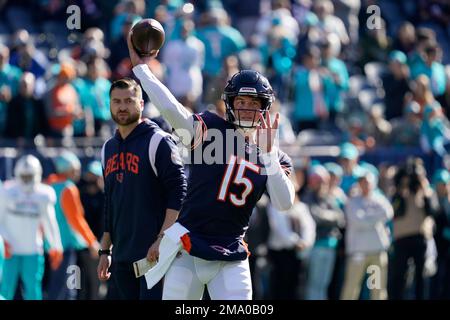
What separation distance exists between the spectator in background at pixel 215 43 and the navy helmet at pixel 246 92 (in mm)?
7673

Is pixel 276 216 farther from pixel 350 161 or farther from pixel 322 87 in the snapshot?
pixel 322 87

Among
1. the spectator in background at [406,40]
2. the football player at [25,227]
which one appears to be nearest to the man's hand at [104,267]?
the football player at [25,227]

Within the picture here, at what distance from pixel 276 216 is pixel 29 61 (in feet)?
11.2

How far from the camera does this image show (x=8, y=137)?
1342 centimetres

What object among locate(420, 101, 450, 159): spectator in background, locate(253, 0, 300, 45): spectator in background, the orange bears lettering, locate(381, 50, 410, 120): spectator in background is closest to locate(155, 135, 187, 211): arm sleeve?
the orange bears lettering

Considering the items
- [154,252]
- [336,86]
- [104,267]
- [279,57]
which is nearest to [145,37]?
[154,252]

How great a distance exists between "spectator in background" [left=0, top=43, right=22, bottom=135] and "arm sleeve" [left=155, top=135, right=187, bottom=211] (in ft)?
18.4

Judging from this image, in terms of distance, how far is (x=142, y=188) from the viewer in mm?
8102

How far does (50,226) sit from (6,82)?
2.19 m

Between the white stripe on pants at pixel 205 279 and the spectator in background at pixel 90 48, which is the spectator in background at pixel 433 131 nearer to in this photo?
the spectator in background at pixel 90 48

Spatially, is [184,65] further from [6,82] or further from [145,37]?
[145,37]

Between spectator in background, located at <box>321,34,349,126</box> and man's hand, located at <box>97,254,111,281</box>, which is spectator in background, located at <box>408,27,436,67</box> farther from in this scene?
man's hand, located at <box>97,254,111,281</box>
